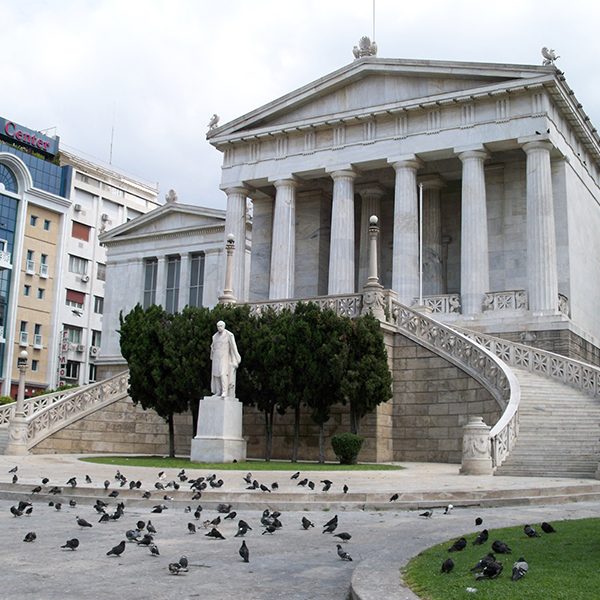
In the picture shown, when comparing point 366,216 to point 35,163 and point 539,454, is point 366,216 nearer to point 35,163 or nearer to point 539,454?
point 539,454

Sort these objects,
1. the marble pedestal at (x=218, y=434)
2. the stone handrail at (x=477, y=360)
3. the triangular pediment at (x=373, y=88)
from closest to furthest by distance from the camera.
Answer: the stone handrail at (x=477, y=360)
the marble pedestal at (x=218, y=434)
the triangular pediment at (x=373, y=88)

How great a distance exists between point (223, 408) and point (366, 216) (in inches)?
936

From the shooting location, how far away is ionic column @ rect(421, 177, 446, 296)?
40812 mm

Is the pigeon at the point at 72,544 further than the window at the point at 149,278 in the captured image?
No

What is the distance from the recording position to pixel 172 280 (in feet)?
176

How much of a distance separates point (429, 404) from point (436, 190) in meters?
19.1

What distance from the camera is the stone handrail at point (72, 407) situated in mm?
27719

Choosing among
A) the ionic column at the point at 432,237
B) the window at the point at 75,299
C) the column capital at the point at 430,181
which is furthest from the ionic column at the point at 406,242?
the window at the point at 75,299

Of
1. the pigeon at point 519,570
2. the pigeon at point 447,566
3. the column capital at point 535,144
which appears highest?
the column capital at point 535,144

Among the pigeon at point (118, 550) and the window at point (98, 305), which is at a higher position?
the window at point (98, 305)

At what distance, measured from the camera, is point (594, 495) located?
15.1 metres

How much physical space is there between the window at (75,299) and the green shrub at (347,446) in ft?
176

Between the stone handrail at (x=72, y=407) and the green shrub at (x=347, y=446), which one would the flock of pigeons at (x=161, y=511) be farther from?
the stone handrail at (x=72, y=407)

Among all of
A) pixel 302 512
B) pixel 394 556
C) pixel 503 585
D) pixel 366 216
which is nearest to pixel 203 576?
pixel 394 556
